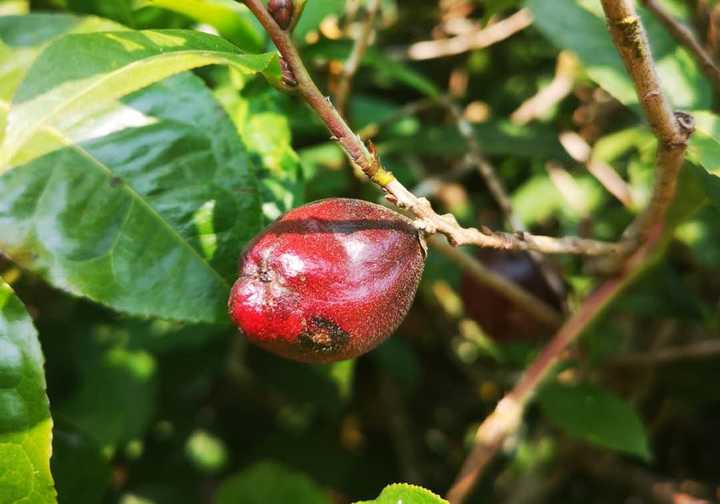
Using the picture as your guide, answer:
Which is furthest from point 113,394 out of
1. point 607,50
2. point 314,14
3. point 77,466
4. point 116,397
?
point 607,50

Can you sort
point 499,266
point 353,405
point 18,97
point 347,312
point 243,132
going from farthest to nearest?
point 353,405, point 499,266, point 243,132, point 347,312, point 18,97

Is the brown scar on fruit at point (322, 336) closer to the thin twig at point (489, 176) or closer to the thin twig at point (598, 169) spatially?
the thin twig at point (489, 176)

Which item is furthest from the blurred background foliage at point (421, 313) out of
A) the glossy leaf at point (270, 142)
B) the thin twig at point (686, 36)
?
the thin twig at point (686, 36)

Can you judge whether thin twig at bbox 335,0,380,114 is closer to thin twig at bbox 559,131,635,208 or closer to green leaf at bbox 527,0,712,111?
green leaf at bbox 527,0,712,111

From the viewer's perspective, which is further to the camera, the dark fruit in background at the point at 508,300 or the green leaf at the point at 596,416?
the dark fruit in background at the point at 508,300

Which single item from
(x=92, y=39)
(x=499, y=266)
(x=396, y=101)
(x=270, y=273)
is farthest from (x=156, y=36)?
(x=396, y=101)

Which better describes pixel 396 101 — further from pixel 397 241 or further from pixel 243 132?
pixel 397 241
